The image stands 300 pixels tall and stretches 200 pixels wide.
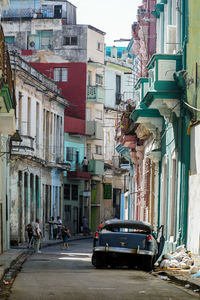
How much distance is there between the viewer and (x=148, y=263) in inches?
853

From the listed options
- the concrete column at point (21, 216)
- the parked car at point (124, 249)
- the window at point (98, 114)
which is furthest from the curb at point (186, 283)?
the window at point (98, 114)

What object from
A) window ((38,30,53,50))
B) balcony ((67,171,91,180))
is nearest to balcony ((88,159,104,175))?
balcony ((67,171,91,180))

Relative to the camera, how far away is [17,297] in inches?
538

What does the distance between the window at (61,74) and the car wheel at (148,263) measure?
46.3 m

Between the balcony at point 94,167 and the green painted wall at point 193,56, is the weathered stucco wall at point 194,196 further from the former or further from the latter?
the balcony at point 94,167

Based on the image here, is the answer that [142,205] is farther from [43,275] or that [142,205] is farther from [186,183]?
[43,275]

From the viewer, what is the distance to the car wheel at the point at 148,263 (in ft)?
71.0

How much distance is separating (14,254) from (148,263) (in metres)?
10.7

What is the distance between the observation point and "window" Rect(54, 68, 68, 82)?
67.2 m

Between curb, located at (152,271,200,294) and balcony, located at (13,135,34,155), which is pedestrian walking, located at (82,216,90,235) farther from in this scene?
curb, located at (152,271,200,294)

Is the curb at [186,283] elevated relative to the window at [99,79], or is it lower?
lower

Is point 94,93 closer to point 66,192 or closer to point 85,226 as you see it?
point 66,192

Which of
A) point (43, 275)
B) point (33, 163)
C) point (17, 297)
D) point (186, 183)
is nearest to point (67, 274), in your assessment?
point (43, 275)

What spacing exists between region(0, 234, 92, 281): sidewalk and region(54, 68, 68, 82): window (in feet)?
38.8
